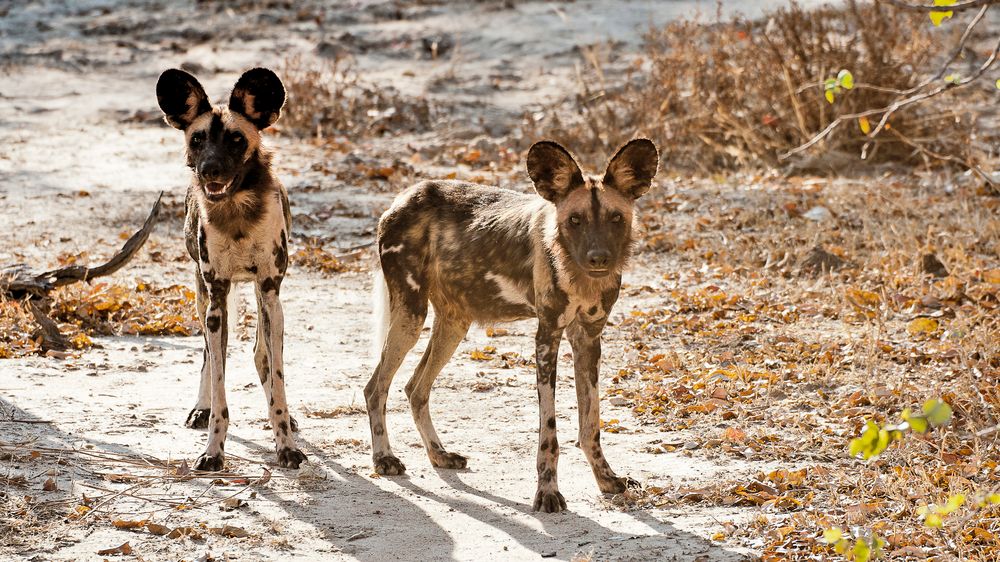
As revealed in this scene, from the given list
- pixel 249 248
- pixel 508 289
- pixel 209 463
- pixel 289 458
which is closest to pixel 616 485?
pixel 508 289

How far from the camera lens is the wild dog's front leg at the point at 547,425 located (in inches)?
185

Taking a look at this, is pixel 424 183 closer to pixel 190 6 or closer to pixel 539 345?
pixel 539 345

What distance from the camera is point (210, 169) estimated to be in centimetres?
502

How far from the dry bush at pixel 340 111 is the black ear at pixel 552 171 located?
812 centimetres

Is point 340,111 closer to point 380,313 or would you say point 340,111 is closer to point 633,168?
point 380,313

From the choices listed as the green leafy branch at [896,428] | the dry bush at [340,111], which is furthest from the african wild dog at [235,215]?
the dry bush at [340,111]

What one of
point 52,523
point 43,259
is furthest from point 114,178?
point 52,523

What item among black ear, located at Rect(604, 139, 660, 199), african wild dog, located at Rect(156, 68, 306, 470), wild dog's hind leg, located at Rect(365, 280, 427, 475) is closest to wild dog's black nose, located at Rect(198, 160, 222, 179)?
african wild dog, located at Rect(156, 68, 306, 470)

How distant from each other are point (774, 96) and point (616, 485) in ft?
22.8

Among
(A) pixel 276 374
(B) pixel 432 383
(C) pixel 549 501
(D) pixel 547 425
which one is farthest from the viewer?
(B) pixel 432 383

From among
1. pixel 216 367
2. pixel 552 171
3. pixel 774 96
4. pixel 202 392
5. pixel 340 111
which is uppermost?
pixel 774 96

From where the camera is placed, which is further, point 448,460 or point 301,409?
point 301,409

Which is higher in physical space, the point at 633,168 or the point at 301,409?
the point at 633,168

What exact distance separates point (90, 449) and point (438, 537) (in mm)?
1740
